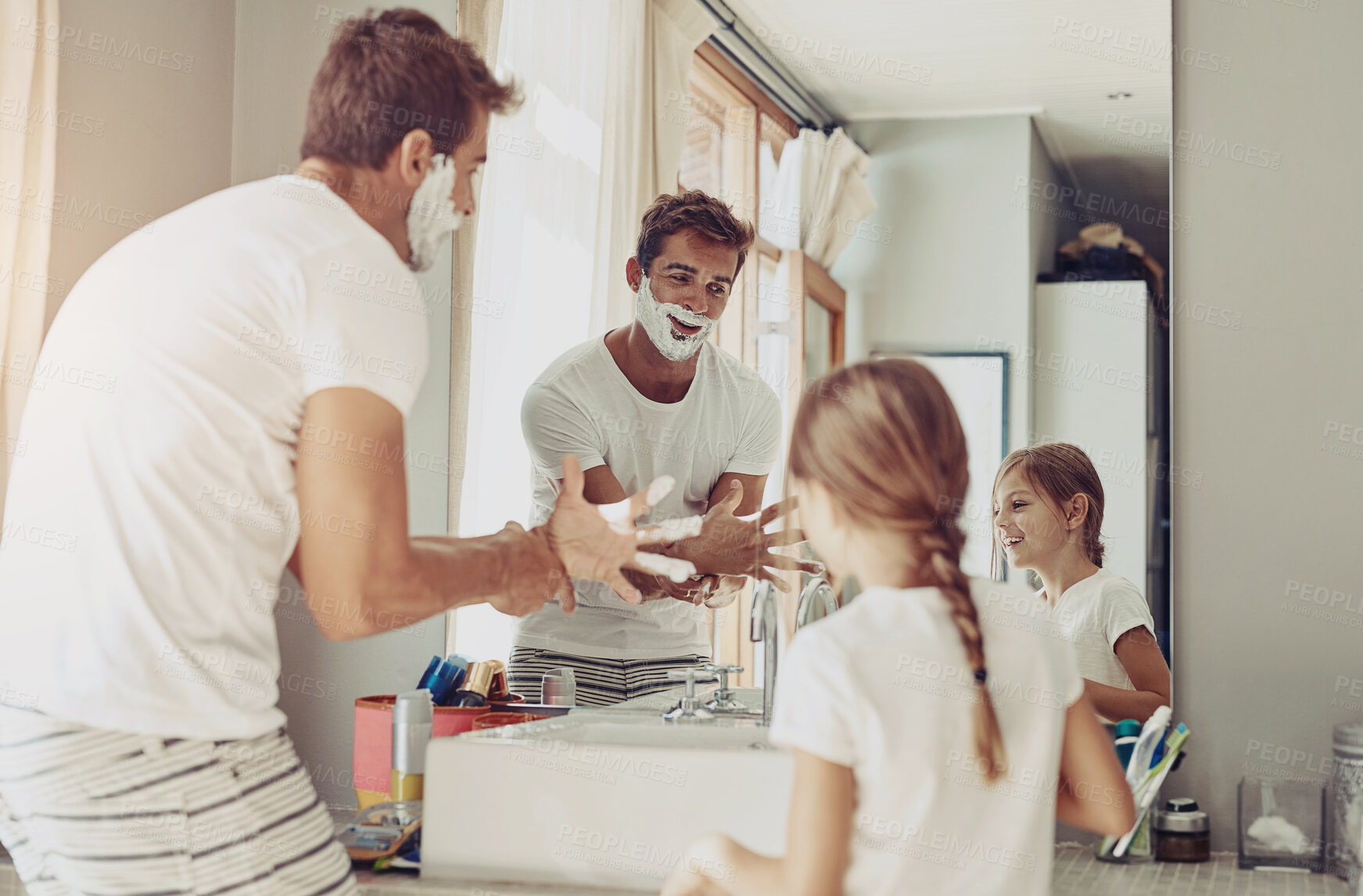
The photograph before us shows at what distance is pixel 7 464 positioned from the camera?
1391 millimetres

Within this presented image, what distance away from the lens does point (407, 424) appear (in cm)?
172

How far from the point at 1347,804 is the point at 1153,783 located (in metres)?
0.21

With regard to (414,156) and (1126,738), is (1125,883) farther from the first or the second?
(414,156)

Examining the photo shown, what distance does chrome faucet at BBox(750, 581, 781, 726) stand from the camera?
1.41 m

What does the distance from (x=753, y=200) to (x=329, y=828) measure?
0.94m

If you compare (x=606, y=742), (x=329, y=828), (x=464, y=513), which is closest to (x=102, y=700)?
(x=329, y=828)

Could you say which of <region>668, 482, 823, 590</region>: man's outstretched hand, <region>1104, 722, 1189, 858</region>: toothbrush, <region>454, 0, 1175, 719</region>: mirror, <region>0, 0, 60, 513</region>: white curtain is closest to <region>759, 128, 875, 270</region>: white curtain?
<region>454, 0, 1175, 719</region>: mirror

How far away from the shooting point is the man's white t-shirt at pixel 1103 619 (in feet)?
4.24

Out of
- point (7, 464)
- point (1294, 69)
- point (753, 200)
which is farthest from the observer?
point (753, 200)

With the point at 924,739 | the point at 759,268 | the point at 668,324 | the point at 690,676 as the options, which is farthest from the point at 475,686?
the point at 924,739

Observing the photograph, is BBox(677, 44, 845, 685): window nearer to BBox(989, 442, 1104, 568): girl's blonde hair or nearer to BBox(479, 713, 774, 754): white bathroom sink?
BBox(479, 713, 774, 754): white bathroom sink

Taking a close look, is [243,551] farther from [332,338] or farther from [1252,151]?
[1252,151]

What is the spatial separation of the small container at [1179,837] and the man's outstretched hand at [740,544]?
46 centimetres

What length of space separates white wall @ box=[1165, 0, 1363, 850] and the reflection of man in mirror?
0.50m
